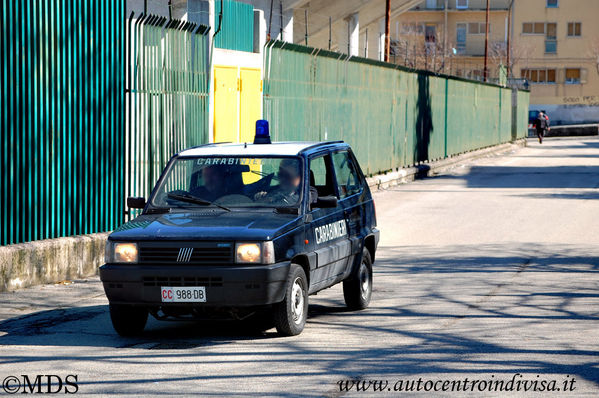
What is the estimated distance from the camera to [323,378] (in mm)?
7930

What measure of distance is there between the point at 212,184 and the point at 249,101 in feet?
29.9

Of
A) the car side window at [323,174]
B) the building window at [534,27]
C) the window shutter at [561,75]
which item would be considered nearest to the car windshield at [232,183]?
the car side window at [323,174]

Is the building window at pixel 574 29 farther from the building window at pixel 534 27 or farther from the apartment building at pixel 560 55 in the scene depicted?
the building window at pixel 534 27

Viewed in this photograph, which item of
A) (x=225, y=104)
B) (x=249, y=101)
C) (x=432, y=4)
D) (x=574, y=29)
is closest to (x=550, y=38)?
(x=574, y=29)

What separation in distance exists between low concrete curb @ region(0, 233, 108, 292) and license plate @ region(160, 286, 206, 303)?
3524 millimetres

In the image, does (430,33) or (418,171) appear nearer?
(418,171)

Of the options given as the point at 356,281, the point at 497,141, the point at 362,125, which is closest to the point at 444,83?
the point at 362,125

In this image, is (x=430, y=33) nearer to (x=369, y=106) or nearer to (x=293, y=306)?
(x=369, y=106)

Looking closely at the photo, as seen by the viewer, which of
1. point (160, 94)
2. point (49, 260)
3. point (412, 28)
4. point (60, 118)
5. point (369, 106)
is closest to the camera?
point (49, 260)

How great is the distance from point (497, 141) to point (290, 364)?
46521 millimetres

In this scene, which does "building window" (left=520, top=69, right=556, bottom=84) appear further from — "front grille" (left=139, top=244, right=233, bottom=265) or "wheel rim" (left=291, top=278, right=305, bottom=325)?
"front grille" (left=139, top=244, right=233, bottom=265)

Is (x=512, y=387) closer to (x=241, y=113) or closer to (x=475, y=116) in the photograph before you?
(x=241, y=113)

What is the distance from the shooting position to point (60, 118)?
13680mm

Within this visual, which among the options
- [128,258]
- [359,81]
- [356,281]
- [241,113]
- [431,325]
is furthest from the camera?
[359,81]
